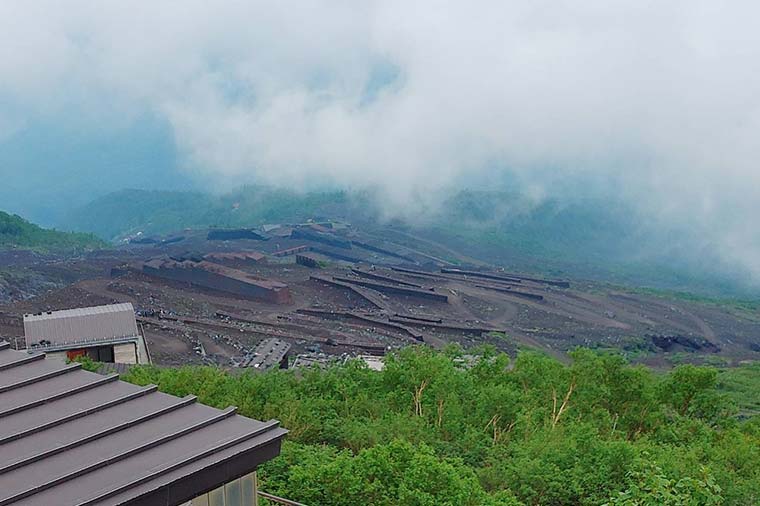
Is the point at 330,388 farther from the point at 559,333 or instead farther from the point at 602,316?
the point at 602,316

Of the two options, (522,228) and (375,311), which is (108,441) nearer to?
(375,311)

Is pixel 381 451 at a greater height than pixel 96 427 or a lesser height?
lesser

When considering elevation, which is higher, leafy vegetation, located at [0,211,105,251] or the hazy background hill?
the hazy background hill

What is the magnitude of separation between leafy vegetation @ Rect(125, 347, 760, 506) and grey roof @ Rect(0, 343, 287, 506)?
2905 millimetres

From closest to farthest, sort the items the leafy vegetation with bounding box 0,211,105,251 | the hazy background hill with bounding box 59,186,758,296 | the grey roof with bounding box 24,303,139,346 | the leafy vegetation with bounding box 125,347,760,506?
the leafy vegetation with bounding box 125,347,760,506
the grey roof with bounding box 24,303,139,346
the leafy vegetation with bounding box 0,211,105,251
the hazy background hill with bounding box 59,186,758,296

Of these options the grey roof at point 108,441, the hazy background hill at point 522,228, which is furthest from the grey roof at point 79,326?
the hazy background hill at point 522,228

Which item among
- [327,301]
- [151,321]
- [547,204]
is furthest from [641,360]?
[547,204]

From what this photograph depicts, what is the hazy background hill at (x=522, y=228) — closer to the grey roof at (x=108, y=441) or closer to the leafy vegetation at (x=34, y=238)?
the leafy vegetation at (x=34, y=238)

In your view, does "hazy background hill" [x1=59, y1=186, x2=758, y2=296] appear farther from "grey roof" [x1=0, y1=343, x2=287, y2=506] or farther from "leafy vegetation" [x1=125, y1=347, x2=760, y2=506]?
"grey roof" [x1=0, y1=343, x2=287, y2=506]

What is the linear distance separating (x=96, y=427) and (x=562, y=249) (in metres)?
87.5

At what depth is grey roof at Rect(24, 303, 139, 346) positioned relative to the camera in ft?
66.4

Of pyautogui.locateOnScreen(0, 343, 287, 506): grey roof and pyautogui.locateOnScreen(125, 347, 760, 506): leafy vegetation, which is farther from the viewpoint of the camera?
pyautogui.locateOnScreen(125, 347, 760, 506): leafy vegetation

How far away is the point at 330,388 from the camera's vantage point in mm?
14914

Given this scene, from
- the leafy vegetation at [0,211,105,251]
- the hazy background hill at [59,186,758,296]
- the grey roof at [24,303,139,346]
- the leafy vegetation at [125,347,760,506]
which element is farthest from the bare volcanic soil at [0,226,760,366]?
the hazy background hill at [59,186,758,296]
